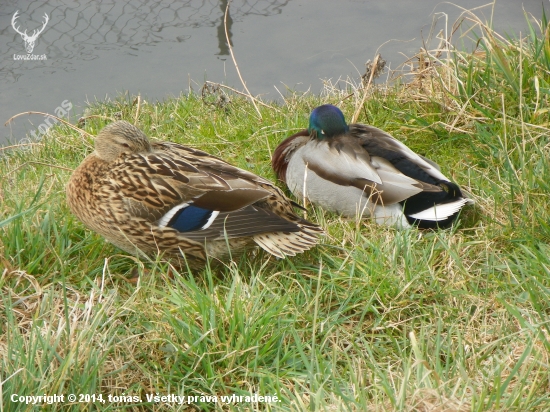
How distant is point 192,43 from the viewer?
888 centimetres

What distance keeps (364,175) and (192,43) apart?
16.3 ft

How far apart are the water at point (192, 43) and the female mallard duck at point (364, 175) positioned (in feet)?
9.86

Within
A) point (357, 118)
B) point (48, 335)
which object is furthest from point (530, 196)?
point (48, 335)

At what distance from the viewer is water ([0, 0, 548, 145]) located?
8188mm

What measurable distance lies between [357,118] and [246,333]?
2.60 metres

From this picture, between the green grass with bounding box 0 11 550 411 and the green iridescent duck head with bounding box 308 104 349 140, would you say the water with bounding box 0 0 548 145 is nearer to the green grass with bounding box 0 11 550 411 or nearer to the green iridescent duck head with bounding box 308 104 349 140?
the green iridescent duck head with bounding box 308 104 349 140

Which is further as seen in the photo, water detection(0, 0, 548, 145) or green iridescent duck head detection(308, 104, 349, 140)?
water detection(0, 0, 548, 145)

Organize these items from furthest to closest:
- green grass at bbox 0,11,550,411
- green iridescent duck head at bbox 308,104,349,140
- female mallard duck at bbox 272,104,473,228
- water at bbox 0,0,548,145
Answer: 1. water at bbox 0,0,548,145
2. green iridescent duck head at bbox 308,104,349,140
3. female mallard duck at bbox 272,104,473,228
4. green grass at bbox 0,11,550,411

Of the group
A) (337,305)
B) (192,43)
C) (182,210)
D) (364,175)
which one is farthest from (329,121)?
(192,43)

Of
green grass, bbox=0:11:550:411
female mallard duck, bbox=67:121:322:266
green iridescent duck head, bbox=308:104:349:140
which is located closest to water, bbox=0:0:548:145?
green iridescent duck head, bbox=308:104:349:140

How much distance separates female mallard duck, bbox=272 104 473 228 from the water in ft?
9.86

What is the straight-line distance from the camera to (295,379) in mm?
2818

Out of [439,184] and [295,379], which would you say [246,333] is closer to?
[295,379]

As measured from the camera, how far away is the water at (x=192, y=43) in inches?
322
